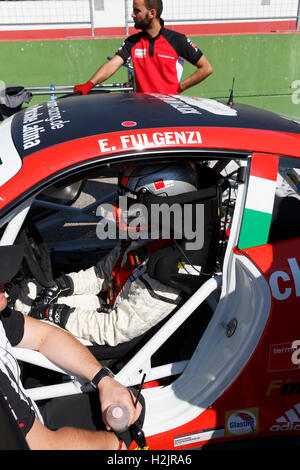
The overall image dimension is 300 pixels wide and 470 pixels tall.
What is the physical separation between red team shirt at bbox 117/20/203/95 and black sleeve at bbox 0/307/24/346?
113 inches

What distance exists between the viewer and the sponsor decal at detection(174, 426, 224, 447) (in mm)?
1688

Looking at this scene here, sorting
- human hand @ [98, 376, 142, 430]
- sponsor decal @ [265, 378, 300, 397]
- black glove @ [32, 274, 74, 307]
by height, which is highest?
human hand @ [98, 376, 142, 430]

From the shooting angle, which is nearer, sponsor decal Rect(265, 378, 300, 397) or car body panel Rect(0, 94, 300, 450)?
car body panel Rect(0, 94, 300, 450)

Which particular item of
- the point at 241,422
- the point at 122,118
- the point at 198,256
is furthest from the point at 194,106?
the point at 241,422

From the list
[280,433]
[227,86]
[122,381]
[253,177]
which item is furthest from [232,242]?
[227,86]

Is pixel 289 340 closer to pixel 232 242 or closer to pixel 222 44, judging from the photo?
pixel 232 242

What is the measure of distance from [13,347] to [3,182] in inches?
24.2

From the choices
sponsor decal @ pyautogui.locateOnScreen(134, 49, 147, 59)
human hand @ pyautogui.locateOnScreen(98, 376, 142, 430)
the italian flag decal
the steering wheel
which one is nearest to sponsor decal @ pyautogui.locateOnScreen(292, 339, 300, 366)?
the italian flag decal

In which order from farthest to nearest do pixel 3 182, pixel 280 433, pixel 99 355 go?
pixel 99 355 < pixel 280 433 < pixel 3 182

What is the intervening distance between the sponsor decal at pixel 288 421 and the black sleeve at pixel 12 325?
1.04 metres

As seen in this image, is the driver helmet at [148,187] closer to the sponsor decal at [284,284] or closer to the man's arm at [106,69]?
the sponsor decal at [284,284]

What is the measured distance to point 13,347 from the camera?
163 centimetres

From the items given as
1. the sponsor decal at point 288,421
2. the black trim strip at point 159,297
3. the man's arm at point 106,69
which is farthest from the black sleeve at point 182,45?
the sponsor decal at point 288,421

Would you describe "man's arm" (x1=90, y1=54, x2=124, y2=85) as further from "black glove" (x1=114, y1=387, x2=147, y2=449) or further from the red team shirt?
"black glove" (x1=114, y1=387, x2=147, y2=449)
